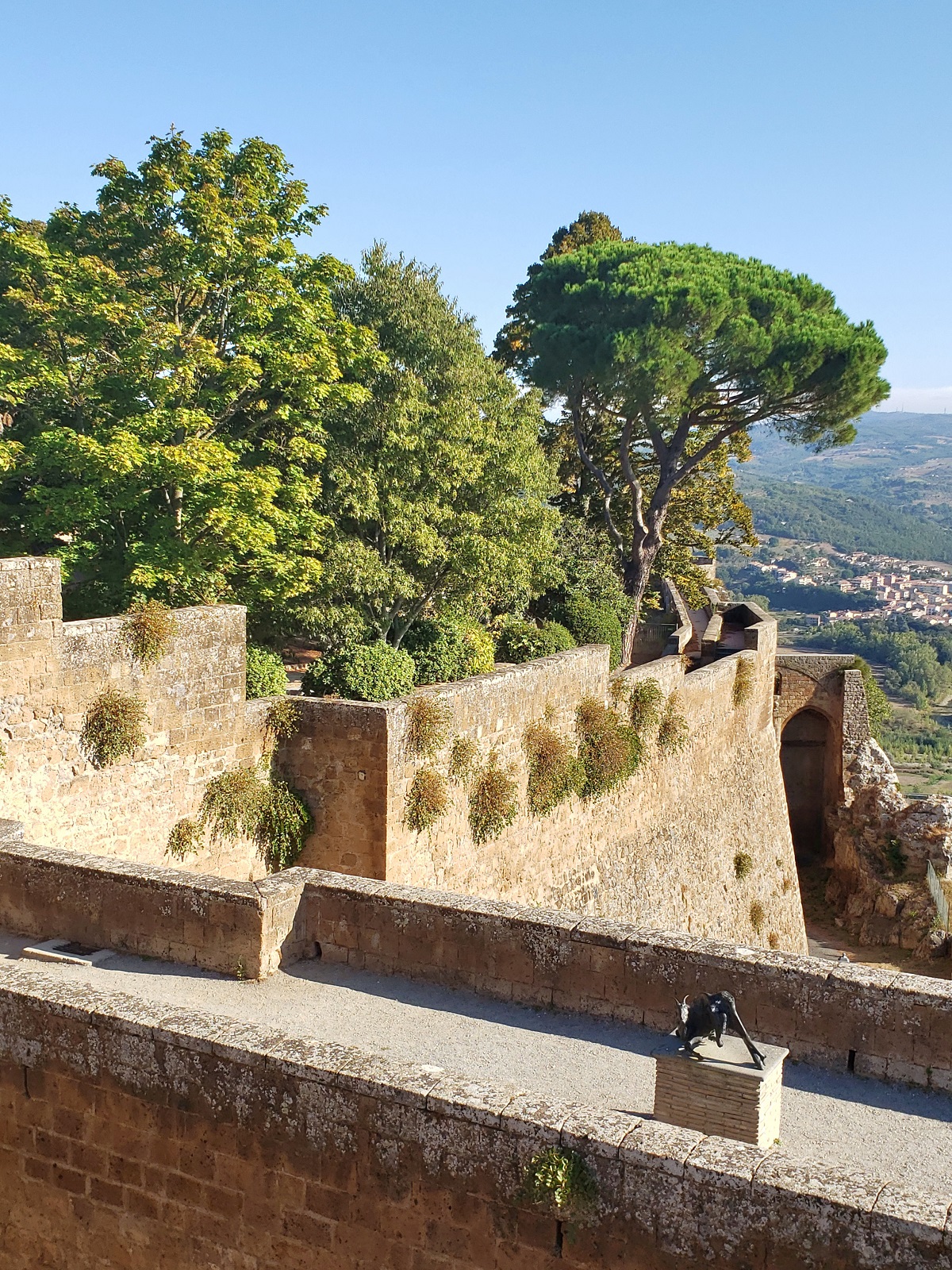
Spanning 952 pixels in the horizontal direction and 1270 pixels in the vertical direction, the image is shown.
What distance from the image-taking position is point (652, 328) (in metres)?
22.0

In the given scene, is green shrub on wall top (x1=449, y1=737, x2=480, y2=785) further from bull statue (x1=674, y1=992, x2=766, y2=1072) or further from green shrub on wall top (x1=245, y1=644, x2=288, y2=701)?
bull statue (x1=674, y1=992, x2=766, y2=1072)

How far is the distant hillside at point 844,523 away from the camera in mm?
135875

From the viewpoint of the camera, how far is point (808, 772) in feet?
87.4

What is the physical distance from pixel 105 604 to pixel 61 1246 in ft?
29.2

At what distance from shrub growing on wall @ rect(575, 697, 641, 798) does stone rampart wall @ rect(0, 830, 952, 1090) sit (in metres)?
6.53

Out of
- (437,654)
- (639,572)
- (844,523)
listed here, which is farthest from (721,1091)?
(844,523)

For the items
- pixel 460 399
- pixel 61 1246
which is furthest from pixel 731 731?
pixel 61 1246

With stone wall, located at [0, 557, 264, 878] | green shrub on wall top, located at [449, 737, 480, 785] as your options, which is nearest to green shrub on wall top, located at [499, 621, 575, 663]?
green shrub on wall top, located at [449, 737, 480, 785]

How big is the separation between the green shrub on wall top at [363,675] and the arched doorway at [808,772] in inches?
664

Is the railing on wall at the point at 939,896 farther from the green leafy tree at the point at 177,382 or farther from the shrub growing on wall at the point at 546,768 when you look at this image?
the green leafy tree at the point at 177,382

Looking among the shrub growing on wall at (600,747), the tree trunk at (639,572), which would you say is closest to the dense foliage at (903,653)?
the tree trunk at (639,572)

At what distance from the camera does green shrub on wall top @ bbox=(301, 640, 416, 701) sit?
11.0 meters

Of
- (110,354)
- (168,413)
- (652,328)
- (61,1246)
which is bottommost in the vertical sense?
(61,1246)

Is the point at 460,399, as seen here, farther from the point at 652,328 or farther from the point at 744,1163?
the point at 744,1163
